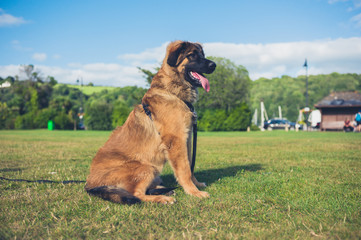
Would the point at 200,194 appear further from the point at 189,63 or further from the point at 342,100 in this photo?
the point at 342,100

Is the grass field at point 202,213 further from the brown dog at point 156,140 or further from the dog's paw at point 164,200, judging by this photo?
the brown dog at point 156,140

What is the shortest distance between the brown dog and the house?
142 ft

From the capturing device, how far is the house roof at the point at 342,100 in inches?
1591

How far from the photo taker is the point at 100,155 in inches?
144

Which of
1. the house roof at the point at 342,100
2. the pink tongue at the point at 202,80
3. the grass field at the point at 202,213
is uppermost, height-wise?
the house roof at the point at 342,100

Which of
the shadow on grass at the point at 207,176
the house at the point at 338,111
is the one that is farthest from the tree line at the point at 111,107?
the shadow on grass at the point at 207,176

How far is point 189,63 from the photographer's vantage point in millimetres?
4113

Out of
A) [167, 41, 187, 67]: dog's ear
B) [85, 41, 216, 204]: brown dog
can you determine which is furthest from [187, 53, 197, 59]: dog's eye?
[167, 41, 187, 67]: dog's ear

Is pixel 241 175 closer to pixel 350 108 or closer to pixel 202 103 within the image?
pixel 202 103

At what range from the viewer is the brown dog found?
3391 mm

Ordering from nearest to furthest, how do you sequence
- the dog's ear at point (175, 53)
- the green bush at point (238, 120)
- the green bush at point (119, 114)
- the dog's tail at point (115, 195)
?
the dog's tail at point (115, 195) < the dog's ear at point (175, 53) < the green bush at point (238, 120) < the green bush at point (119, 114)

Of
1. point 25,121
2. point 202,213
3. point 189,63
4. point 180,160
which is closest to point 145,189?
point 180,160

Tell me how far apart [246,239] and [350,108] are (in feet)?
154

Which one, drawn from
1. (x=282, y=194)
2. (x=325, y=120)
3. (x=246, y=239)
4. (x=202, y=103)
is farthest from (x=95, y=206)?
(x=325, y=120)
